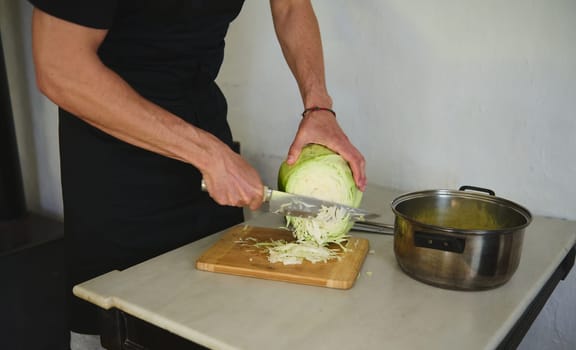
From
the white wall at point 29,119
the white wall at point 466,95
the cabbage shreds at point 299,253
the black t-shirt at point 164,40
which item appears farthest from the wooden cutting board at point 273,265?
the white wall at point 29,119

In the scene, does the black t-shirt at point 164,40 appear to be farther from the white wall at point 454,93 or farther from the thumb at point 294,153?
the white wall at point 454,93

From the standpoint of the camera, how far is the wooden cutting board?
3.90 ft

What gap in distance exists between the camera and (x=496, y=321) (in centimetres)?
105

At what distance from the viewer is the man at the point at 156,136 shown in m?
1.19

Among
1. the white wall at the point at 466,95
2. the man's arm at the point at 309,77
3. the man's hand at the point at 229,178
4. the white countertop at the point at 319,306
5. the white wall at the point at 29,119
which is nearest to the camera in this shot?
the white countertop at the point at 319,306

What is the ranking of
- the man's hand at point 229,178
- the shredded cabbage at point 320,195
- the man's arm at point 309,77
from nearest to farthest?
1. the man's hand at point 229,178
2. the shredded cabbage at point 320,195
3. the man's arm at point 309,77

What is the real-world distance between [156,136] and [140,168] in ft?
0.99

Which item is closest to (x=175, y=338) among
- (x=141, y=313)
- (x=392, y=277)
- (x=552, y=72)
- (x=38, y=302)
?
(x=141, y=313)

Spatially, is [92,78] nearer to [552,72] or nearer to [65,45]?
[65,45]

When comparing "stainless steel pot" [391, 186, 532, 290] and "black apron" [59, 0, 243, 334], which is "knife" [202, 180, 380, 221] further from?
Answer: "black apron" [59, 0, 243, 334]

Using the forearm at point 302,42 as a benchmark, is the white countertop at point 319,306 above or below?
below

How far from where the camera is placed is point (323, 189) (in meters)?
1.36

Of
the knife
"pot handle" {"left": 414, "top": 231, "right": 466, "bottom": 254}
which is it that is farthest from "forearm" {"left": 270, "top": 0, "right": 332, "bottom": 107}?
"pot handle" {"left": 414, "top": 231, "right": 466, "bottom": 254}

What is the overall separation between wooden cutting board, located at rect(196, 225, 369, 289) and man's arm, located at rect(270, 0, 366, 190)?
0.21 m
